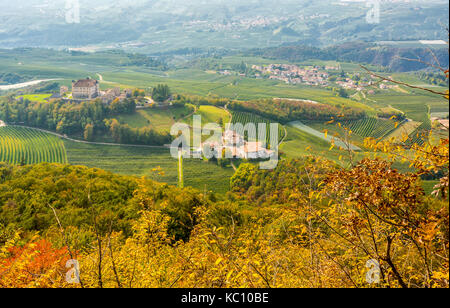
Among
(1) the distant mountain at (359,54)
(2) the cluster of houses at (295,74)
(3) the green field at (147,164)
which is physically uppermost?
(1) the distant mountain at (359,54)

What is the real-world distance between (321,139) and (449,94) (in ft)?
118

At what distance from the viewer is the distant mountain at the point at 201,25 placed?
127438 millimetres

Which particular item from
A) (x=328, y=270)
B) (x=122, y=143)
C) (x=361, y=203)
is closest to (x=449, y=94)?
(x=361, y=203)

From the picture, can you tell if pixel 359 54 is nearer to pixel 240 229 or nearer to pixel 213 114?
pixel 213 114

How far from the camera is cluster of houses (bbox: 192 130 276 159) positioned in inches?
1158

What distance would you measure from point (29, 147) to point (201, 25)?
166026 millimetres

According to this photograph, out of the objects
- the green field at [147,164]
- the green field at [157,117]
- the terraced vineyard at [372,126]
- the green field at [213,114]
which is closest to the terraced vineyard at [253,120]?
the green field at [213,114]

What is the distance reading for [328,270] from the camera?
322cm

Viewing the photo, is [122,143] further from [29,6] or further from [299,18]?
[299,18]

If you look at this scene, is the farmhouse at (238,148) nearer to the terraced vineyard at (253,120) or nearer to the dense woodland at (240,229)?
the dense woodland at (240,229)

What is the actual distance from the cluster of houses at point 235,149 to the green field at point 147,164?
174 centimetres

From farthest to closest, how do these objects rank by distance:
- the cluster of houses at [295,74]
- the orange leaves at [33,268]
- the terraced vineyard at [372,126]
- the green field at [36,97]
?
the cluster of houses at [295,74] < the green field at [36,97] < the terraced vineyard at [372,126] < the orange leaves at [33,268]

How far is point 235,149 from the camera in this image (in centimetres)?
3047

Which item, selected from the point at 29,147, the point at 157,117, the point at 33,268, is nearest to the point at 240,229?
the point at 33,268
